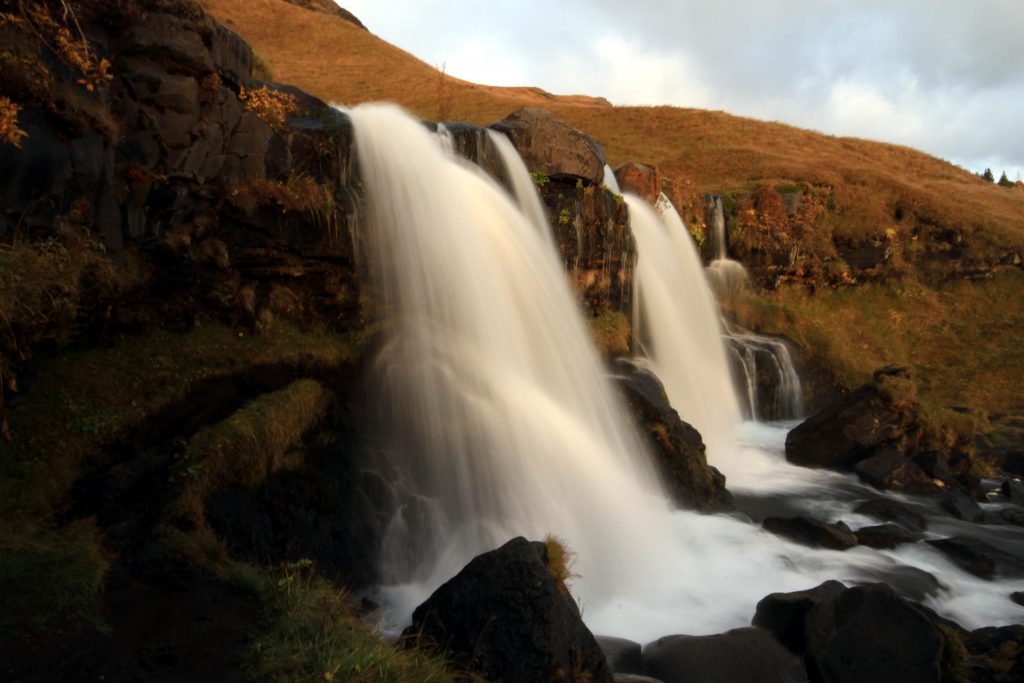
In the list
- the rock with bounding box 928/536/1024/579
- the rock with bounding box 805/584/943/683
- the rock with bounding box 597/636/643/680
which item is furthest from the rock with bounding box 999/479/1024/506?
the rock with bounding box 597/636/643/680

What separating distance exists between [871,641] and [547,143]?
1163 cm

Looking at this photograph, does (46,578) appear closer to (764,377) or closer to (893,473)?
(893,473)

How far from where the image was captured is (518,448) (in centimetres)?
918

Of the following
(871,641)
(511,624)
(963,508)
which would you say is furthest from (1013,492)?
(511,624)

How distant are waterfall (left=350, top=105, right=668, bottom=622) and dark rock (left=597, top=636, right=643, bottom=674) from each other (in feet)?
4.40

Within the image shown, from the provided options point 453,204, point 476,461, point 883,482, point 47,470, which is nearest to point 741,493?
point 883,482

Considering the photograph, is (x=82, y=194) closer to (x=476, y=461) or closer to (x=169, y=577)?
(x=169, y=577)

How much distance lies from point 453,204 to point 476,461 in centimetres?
452

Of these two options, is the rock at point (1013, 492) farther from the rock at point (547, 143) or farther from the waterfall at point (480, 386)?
the rock at point (547, 143)

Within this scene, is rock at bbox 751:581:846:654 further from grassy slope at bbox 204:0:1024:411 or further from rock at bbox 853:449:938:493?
grassy slope at bbox 204:0:1024:411

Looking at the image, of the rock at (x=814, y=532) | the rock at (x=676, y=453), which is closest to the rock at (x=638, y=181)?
the rock at (x=676, y=453)

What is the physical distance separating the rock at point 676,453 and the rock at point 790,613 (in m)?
3.64

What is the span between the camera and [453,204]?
36.2ft

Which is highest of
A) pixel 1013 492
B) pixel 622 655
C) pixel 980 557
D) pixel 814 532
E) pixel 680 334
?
pixel 680 334
